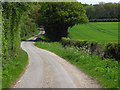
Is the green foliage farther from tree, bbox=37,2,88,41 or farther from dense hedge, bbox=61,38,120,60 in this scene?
tree, bbox=37,2,88,41

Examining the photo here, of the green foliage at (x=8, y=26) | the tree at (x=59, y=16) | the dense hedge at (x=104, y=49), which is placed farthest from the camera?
the tree at (x=59, y=16)

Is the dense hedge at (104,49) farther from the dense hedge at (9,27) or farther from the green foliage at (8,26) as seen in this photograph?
the green foliage at (8,26)

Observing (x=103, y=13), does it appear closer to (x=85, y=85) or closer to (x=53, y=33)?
(x=53, y=33)

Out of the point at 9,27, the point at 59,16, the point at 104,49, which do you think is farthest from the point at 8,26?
the point at 59,16

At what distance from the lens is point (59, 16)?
46.2 metres

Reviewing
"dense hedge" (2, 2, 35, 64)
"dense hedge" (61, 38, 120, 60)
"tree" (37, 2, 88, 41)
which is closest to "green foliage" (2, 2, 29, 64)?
"dense hedge" (2, 2, 35, 64)

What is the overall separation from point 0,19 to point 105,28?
56.9 metres

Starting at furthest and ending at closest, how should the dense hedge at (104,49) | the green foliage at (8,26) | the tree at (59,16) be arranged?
1. the tree at (59,16)
2. the dense hedge at (104,49)
3. the green foliage at (8,26)

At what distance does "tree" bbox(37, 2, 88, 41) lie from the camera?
→ 4631cm

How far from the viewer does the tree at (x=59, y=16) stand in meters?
46.3

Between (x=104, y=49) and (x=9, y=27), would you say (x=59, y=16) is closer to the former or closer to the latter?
(x=104, y=49)

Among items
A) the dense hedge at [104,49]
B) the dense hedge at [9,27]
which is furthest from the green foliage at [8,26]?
the dense hedge at [104,49]

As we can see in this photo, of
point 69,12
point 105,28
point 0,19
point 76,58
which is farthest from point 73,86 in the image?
point 105,28

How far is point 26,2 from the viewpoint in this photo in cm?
1781
